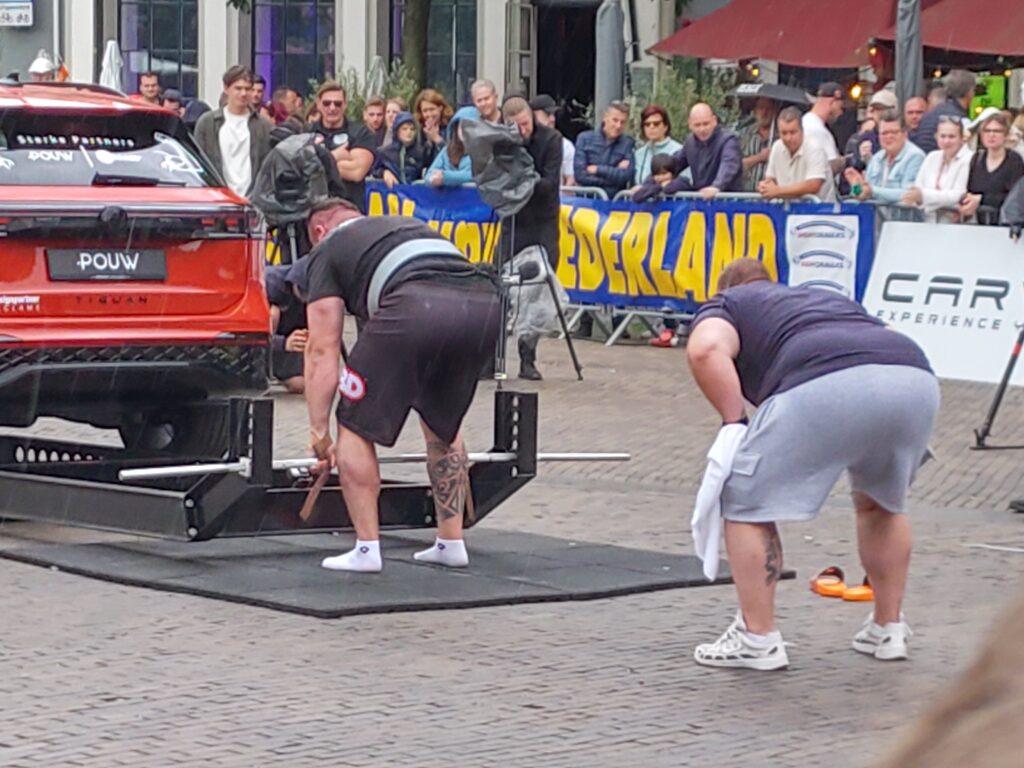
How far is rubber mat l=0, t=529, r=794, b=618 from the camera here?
7.40m

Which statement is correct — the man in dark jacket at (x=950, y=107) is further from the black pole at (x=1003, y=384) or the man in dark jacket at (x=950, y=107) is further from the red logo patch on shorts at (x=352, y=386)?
the red logo patch on shorts at (x=352, y=386)

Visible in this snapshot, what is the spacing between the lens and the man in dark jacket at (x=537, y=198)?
49.2 feet

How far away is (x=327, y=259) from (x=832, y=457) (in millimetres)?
2445

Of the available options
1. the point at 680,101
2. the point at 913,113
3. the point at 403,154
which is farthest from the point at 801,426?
the point at 680,101

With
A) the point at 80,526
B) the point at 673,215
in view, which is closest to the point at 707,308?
the point at 80,526

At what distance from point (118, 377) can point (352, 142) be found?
32.2 ft

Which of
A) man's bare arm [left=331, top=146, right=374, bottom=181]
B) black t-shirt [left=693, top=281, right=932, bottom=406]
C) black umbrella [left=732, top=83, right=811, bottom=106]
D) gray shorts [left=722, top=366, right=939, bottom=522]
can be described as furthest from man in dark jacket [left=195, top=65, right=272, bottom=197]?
gray shorts [left=722, top=366, right=939, bottom=522]

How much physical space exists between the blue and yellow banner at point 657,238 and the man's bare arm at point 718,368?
8.56m

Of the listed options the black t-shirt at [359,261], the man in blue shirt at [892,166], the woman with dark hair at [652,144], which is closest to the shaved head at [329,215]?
the black t-shirt at [359,261]

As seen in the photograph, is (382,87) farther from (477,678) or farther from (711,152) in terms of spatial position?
(477,678)

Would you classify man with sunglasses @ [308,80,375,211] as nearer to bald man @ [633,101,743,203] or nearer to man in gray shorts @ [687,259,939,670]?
bald man @ [633,101,743,203]

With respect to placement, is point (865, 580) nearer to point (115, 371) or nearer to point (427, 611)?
point (427, 611)

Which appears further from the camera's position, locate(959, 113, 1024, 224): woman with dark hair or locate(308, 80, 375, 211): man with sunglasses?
locate(308, 80, 375, 211): man with sunglasses

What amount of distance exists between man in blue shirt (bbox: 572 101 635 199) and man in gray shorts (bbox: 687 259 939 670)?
10.8 meters
